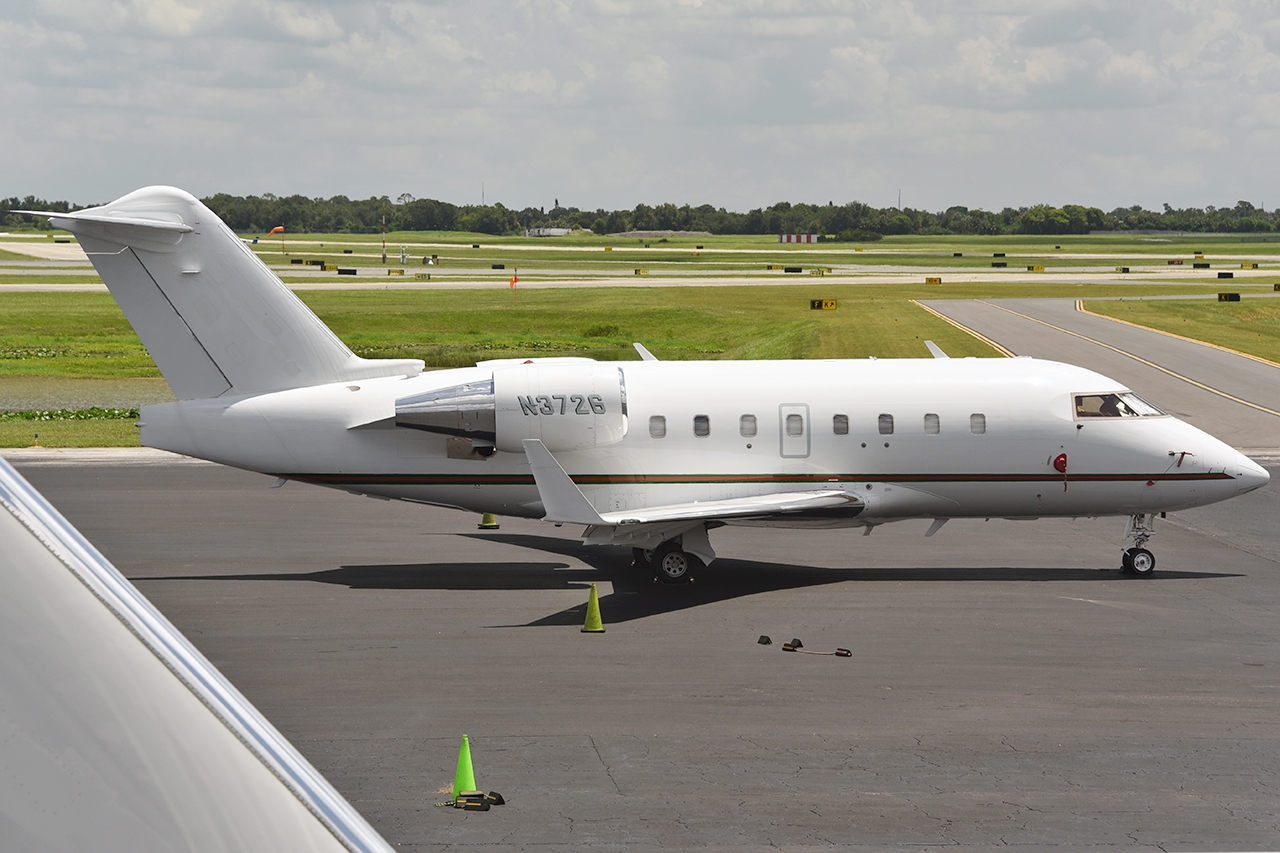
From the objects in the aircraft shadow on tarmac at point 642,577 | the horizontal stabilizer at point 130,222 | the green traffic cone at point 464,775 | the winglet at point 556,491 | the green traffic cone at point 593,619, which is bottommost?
the aircraft shadow on tarmac at point 642,577

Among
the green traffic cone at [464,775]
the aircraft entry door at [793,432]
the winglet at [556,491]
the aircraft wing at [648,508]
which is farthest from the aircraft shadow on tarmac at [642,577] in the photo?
the green traffic cone at [464,775]

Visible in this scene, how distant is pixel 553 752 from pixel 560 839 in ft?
7.23

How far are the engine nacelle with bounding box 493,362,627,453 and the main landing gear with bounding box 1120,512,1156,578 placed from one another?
8.86 metres

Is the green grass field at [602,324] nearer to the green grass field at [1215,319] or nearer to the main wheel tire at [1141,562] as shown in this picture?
the green grass field at [1215,319]

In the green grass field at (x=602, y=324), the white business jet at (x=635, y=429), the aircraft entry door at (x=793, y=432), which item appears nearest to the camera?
the white business jet at (x=635, y=429)

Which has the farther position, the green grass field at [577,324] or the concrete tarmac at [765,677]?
the green grass field at [577,324]

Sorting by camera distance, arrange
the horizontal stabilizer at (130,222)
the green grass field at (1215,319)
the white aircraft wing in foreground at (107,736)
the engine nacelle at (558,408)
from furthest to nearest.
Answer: the green grass field at (1215,319)
the engine nacelle at (558,408)
the horizontal stabilizer at (130,222)
the white aircraft wing in foreground at (107,736)

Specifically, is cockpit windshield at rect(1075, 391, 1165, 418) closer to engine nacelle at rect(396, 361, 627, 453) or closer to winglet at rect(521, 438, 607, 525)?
engine nacelle at rect(396, 361, 627, 453)

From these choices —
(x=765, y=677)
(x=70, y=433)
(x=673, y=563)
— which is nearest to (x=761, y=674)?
(x=765, y=677)

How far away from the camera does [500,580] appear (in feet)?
69.5

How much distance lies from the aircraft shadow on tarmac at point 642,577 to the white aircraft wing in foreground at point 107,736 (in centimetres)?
1710

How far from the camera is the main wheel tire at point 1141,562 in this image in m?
21.3

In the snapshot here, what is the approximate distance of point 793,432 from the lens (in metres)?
21.0

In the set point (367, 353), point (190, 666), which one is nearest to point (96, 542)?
point (190, 666)
